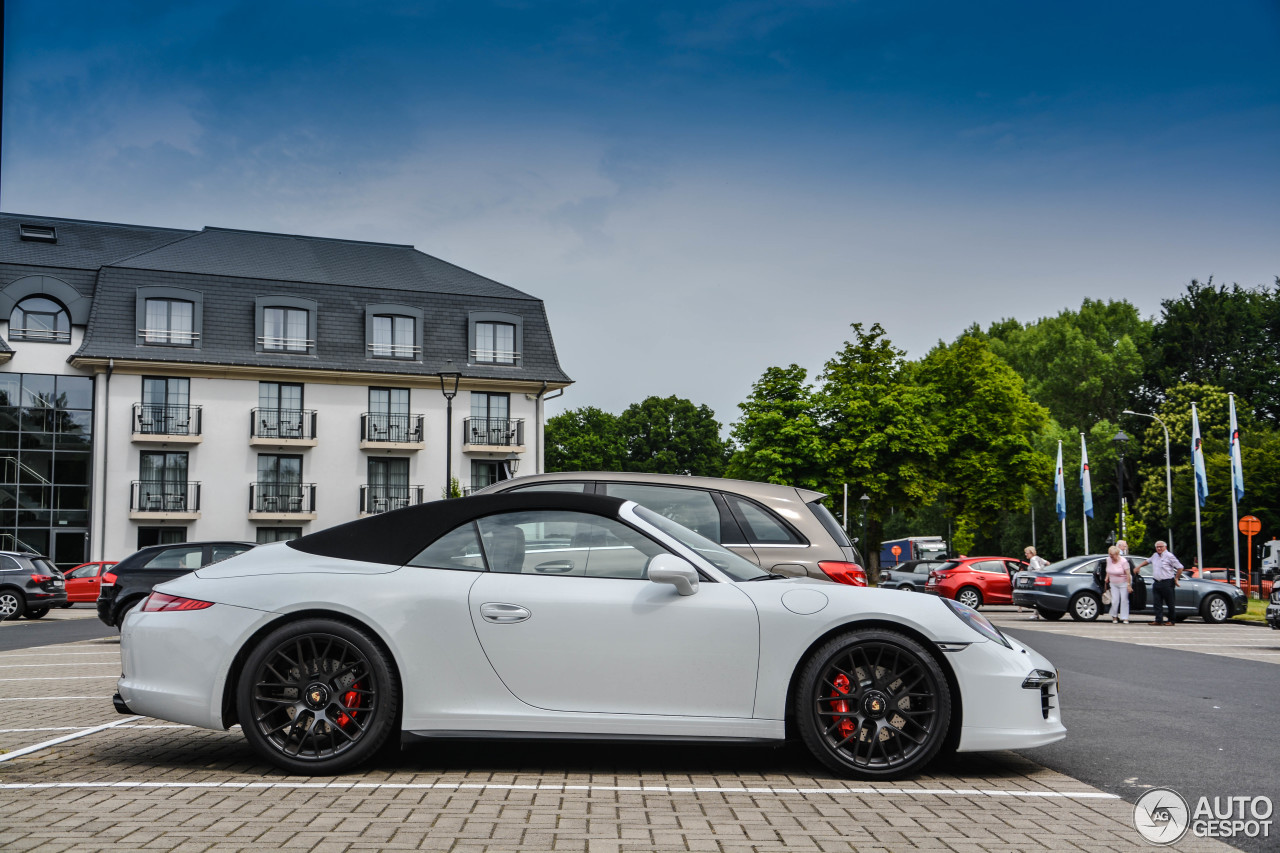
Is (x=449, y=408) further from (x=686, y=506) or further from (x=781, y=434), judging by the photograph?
(x=781, y=434)

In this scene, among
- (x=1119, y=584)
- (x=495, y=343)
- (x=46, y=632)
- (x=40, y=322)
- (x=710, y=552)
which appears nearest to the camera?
(x=710, y=552)

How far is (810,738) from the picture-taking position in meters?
5.55

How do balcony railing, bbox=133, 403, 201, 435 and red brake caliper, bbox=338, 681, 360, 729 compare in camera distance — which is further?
balcony railing, bbox=133, 403, 201, 435

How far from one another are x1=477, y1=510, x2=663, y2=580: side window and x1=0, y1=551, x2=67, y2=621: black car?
23326 mm

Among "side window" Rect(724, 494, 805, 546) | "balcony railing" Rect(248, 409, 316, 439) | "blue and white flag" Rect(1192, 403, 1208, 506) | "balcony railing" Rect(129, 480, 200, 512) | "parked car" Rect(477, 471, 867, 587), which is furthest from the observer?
"balcony railing" Rect(248, 409, 316, 439)

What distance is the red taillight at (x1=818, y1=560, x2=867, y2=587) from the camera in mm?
7881

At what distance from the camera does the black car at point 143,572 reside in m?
17.4

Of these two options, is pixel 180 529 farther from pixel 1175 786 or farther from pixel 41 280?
pixel 1175 786

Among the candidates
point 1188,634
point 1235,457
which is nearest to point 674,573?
point 1188,634

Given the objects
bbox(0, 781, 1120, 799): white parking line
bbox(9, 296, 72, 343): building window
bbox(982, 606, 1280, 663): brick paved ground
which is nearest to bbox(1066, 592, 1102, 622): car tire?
bbox(982, 606, 1280, 663): brick paved ground

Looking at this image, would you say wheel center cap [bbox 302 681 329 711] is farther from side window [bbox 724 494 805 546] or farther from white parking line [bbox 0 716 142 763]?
side window [bbox 724 494 805 546]

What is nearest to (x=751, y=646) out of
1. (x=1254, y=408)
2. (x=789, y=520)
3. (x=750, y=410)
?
(x=789, y=520)

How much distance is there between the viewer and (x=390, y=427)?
149ft

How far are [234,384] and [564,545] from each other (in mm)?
40871
